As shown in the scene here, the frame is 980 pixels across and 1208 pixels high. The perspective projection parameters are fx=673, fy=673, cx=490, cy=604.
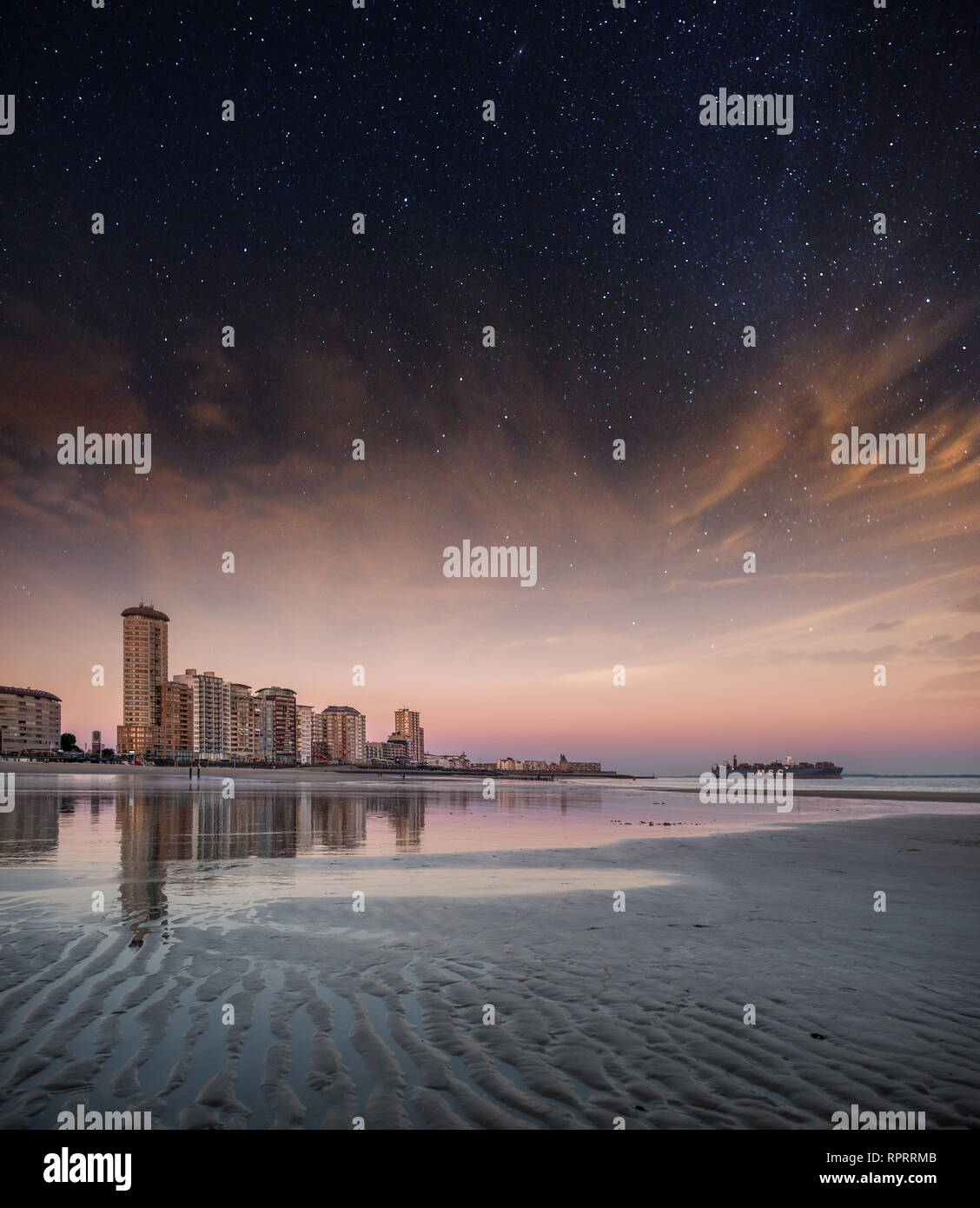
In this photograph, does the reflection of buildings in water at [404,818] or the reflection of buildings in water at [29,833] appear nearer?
the reflection of buildings in water at [29,833]

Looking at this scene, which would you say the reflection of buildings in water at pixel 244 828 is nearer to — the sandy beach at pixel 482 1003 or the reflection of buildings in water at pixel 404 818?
the reflection of buildings in water at pixel 404 818

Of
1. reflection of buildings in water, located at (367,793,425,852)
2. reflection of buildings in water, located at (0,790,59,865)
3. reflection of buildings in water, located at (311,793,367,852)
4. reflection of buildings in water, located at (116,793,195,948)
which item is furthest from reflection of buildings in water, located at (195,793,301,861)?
reflection of buildings in water, located at (0,790,59,865)

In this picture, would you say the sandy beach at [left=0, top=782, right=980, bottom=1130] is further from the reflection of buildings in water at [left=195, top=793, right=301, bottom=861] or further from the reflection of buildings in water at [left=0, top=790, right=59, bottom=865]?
the reflection of buildings in water at [left=195, top=793, right=301, bottom=861]

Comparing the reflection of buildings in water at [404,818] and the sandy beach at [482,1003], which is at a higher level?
the sandy beach at [482,1003]

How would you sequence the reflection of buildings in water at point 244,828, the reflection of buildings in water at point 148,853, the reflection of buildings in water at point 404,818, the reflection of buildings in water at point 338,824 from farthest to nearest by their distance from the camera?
the reflection of buildings in water at point 404,818, the reflection of buildings in water at point 338,824, the reflection of buildings in water at point 244,828, the reflection of buildings in water at point 148,853

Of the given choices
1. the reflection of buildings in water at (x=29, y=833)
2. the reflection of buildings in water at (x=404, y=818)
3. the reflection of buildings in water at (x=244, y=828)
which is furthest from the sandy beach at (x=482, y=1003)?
the reflection of buildings in water at (x=404, y=818)
